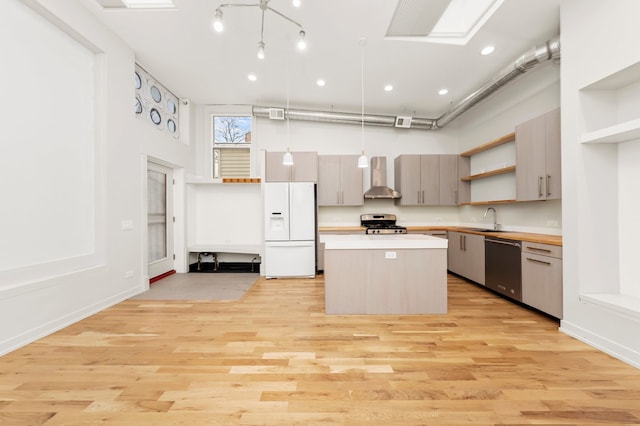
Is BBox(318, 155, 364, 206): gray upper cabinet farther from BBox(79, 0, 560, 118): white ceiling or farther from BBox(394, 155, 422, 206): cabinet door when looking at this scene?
BBox(79, 0, 560, 118): white ceiling

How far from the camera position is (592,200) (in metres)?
2.34

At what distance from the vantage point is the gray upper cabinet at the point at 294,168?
16.0 ft

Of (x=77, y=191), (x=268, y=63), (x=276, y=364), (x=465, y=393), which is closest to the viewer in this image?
(x=465, y=393)

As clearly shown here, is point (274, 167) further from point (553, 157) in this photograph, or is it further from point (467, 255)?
point (553, 157)

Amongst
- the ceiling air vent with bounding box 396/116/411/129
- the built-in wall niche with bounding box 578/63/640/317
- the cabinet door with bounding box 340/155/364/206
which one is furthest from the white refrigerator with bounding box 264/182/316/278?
the built-in wall niche with bounding box 578/63/640/317

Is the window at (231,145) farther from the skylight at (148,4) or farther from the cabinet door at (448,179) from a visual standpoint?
the cabinet door at (448,179)

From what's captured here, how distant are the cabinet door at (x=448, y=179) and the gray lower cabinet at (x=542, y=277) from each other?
2202 mm

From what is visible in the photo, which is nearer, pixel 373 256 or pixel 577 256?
pixel 577 256

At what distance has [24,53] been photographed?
7.82ft

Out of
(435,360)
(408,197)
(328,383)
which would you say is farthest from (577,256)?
(408,197)

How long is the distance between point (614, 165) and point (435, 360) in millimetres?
2532

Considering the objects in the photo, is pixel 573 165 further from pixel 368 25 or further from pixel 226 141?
pixel 226 141

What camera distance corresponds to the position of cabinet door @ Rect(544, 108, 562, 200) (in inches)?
114

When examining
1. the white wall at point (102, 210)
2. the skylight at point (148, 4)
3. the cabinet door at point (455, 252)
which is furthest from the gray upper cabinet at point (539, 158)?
the white wall at point (102, 210)
